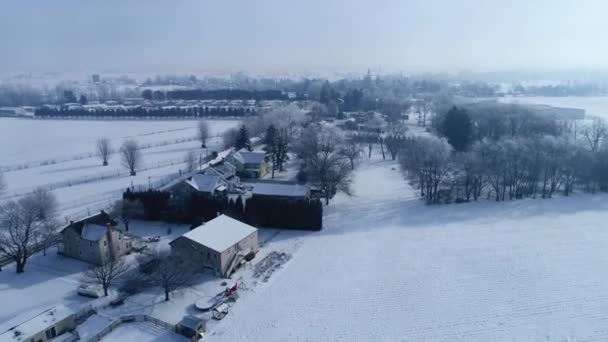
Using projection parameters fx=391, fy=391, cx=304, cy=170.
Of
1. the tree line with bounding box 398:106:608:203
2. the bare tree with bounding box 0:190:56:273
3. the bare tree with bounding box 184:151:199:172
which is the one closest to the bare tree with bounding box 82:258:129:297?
the bare tree with bounding box 0:190:56:273

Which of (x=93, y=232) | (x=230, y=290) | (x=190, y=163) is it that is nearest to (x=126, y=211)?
(x=93, y=232)

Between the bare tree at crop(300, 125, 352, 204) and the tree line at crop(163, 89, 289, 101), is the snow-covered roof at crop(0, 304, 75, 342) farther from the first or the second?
the tree line at crop(163, 89, 289, 101)

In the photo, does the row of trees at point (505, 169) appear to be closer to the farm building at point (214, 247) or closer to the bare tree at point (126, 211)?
the farm building at point (214, 247)

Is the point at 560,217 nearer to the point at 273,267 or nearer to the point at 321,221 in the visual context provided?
the point at 321,221

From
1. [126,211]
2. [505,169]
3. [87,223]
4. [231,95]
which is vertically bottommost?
[126,211]

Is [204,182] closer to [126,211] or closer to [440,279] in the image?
[126,211]

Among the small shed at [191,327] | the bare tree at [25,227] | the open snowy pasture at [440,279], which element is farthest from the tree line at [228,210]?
the small shed at [191,327]
